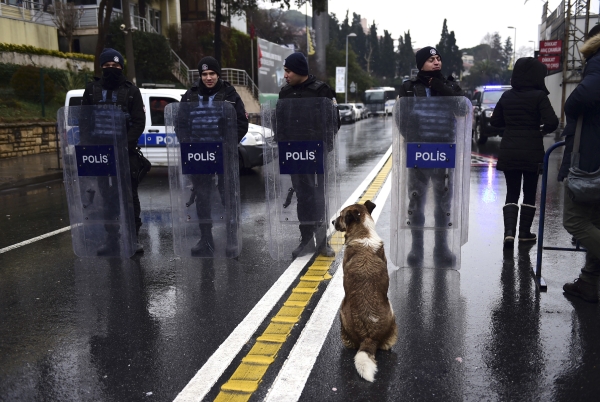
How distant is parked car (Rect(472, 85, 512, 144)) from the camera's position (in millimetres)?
20359

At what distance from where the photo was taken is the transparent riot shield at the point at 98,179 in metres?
5.93

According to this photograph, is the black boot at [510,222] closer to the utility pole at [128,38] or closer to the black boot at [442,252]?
the black boot at [442,252]

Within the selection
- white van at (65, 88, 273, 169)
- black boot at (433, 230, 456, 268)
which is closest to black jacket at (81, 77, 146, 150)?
black boot at (433, 230, 456, 268)

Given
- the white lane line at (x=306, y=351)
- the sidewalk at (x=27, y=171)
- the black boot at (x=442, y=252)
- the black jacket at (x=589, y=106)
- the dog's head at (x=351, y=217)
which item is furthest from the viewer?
the sidewalk at (x=27, y=171)

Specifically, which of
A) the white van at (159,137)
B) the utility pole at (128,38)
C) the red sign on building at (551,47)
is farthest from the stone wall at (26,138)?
the red sign on building at (551,47)

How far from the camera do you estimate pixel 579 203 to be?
14.9 ft

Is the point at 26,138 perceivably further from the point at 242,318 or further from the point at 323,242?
the point at 242,318

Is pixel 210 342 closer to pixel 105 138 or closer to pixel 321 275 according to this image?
pixel 321 275

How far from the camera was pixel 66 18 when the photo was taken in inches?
1291

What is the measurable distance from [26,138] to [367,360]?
16725 mm

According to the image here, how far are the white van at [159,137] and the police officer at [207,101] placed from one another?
21.0ft

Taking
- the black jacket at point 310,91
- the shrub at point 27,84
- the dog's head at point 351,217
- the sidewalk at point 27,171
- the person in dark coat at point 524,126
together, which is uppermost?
the shrub at point 27,84

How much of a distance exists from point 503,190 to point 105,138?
7.18 m

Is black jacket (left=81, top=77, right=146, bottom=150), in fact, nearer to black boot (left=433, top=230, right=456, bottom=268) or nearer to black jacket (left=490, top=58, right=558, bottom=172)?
black boot (left=433, top=230, right=456, bottom=268)
